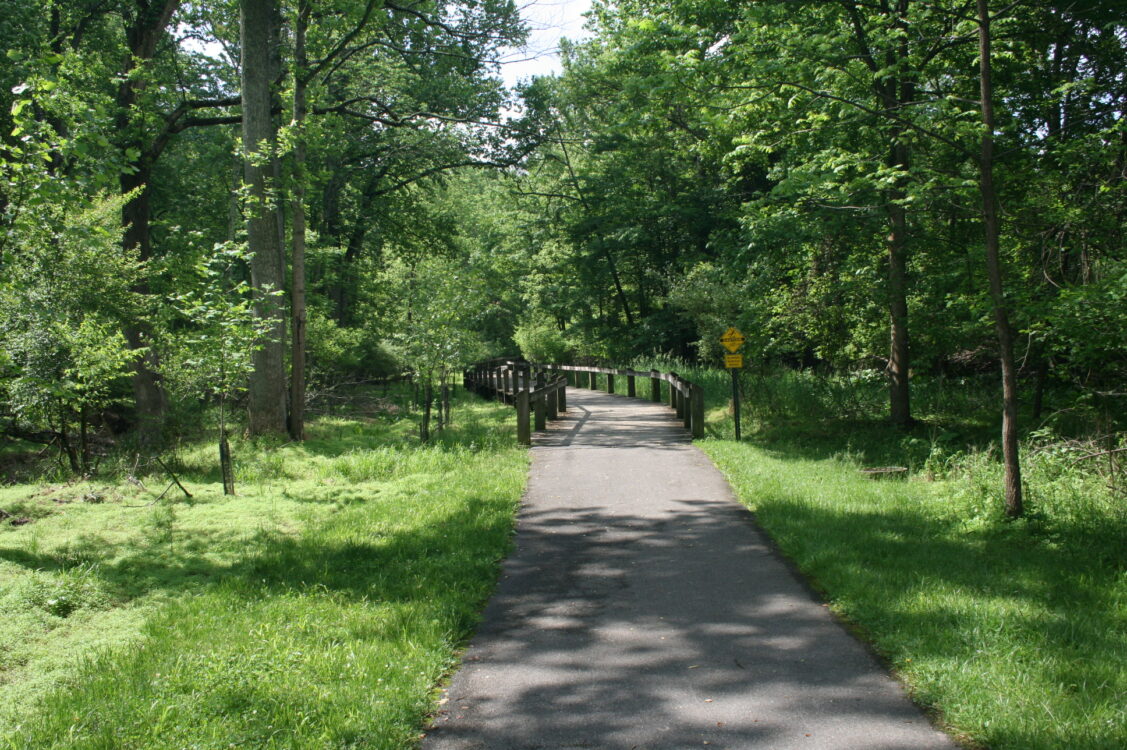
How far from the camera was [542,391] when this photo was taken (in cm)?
1667

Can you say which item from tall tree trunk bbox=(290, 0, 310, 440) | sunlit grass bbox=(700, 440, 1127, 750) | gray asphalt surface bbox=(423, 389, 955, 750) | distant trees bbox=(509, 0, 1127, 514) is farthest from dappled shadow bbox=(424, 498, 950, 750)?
tall tree trunk bbox=(290, 0, 310, 440)

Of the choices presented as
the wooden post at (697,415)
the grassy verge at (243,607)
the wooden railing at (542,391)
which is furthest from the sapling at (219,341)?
the wooden post at (697,415)

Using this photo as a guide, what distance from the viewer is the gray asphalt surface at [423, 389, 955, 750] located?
3908mm

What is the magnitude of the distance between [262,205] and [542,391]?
659cm

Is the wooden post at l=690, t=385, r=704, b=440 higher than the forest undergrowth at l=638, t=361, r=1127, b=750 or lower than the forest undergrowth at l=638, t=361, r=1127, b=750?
higher

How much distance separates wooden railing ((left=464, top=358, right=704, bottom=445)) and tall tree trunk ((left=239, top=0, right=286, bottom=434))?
15.3 feet

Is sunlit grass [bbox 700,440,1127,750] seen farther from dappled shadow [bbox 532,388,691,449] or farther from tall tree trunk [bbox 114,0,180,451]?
tall tree trunk [bbox 114,0,180,451]

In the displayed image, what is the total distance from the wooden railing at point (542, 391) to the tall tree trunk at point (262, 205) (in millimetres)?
4653

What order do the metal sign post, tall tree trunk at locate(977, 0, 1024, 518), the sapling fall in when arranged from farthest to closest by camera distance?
the metal sign post < the sapling < tall tree trunk at locate(977, 0, 1024, 518)

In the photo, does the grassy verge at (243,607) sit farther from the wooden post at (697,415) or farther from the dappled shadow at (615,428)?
the wooden post at (697,415)

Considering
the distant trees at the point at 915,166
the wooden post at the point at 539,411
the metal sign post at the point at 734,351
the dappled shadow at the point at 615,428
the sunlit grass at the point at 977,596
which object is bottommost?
the sunlit grass at the point at 977,596

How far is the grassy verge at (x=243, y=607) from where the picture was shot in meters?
4.01

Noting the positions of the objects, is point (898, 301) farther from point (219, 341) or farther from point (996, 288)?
point (219, 341)

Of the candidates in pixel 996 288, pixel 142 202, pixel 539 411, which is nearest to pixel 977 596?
pixel 996 288
